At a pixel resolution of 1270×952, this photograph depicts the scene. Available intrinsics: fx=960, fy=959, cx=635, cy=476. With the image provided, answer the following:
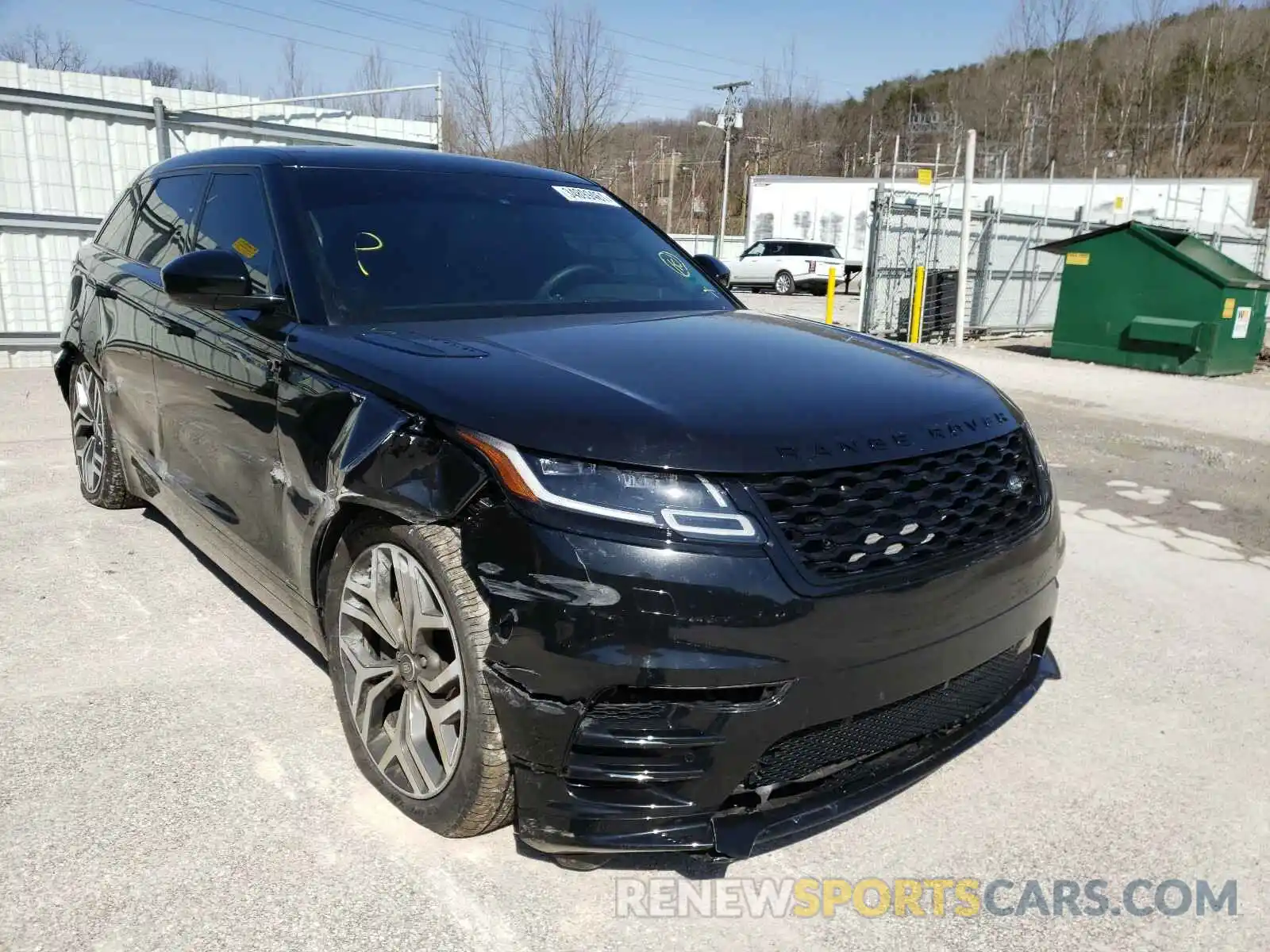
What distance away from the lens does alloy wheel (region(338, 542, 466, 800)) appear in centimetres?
217

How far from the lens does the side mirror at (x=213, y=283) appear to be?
278 centimetres

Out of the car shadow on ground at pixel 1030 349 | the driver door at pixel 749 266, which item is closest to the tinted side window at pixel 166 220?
the car shadow on ground at pixel 1030 349

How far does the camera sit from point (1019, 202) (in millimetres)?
33969

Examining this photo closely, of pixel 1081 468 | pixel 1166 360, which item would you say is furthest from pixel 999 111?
pixel 1081 468

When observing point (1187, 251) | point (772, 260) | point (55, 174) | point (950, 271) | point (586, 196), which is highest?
point (55, 174)

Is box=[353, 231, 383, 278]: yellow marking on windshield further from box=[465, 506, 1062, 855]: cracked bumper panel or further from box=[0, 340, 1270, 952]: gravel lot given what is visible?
box=[0, 340, 1270, 952]: gravel lot

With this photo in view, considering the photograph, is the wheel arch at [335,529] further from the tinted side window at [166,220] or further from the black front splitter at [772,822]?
the tinted side window at [166,220]

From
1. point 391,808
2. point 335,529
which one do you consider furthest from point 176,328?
point 391,808

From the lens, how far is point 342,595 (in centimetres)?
249

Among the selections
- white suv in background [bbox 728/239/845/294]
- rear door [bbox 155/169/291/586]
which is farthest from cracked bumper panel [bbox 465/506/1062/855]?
white suv in background [bbox 728/239/845/294]

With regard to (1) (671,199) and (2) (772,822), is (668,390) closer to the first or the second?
(2) (772,822)

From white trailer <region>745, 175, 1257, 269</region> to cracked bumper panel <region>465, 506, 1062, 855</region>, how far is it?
29.0 metres

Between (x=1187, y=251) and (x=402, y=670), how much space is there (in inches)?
506

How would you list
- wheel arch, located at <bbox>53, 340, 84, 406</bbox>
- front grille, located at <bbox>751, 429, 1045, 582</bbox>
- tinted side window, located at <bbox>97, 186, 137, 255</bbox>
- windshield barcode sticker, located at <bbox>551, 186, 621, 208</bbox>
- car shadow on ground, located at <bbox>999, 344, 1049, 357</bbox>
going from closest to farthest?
front grille, located at <bbox>751, 429, 1045, 582</bbox> → windshield barcode sticker, located at <bbox>551, 186, 621, 208</bbox> → tinted side window, located at <bbox>97, 186, 137, 255</bbox> → wheel arch, located at <bbox>53, 340, 84, 406</bbox> → car shadow on ground, located at <bbox>999, 344, 1049, 357</bbox>
